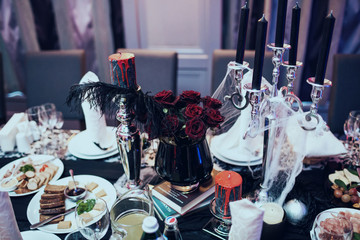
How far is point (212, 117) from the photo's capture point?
944 mm

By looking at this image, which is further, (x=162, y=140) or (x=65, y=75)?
(x=65, y=75)

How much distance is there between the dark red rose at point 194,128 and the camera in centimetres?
91

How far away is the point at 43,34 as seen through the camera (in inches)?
110

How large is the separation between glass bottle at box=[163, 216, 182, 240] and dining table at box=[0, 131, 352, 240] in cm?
22

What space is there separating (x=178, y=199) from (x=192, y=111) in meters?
0.30

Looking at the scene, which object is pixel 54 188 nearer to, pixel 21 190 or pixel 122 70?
pixel 21 190

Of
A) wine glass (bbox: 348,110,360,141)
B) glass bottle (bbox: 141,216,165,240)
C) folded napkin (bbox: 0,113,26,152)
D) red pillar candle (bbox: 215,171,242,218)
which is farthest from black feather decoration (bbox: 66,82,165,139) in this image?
wine glass (bbox: 348,110,360,141)

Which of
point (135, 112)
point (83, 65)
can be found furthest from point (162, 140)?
point (83, 65)

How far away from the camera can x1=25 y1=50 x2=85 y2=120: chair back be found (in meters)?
1.94

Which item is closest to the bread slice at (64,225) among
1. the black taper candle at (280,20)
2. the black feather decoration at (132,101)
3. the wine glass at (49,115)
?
the black feather decoration at (132,101)

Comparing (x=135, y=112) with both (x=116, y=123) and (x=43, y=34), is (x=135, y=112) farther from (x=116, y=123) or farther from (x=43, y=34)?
(x=43, y=34)

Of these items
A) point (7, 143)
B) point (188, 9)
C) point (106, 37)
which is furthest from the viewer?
point (106, 37)

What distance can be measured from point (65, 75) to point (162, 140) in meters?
1.20

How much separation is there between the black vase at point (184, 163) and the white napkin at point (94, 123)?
0.41 m
